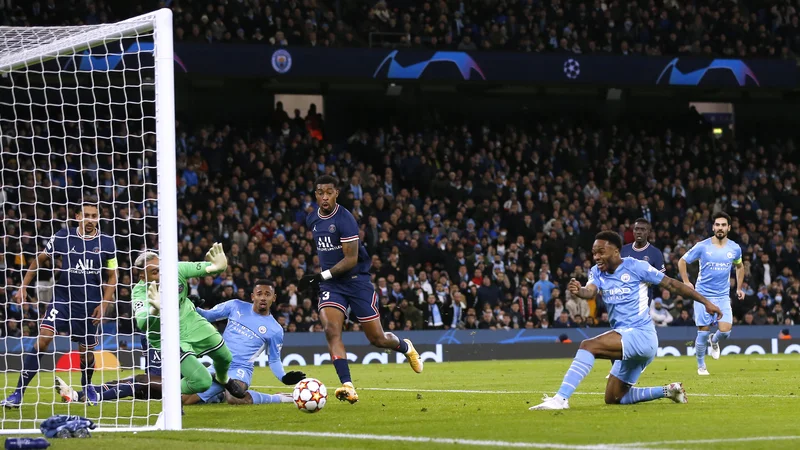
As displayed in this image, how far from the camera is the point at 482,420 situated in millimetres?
9695

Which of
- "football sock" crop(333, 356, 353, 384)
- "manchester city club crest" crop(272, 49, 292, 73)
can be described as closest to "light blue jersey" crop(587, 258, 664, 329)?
"football sock" crop(333, 356, 353, 384)

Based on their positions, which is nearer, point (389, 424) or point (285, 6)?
point (389, 424)

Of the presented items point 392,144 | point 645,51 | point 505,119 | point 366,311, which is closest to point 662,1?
point 645,51

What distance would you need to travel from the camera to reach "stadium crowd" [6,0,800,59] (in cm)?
2992

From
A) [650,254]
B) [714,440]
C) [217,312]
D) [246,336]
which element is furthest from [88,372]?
[650,254]

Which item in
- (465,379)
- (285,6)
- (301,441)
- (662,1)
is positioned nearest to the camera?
(301,441)

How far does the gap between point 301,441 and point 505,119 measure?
99.4 ft

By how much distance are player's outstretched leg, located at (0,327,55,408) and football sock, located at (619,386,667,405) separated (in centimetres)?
592

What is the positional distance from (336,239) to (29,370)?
11.7ft

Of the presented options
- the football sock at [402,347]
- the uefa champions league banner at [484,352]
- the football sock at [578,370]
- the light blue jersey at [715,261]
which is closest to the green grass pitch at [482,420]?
the football sock at [578,370]

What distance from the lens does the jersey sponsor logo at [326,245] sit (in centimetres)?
1191

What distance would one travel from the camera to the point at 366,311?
1203 cm

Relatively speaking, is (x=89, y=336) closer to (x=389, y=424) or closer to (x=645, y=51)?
(x=389, y=424)

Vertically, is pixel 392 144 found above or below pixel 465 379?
above
